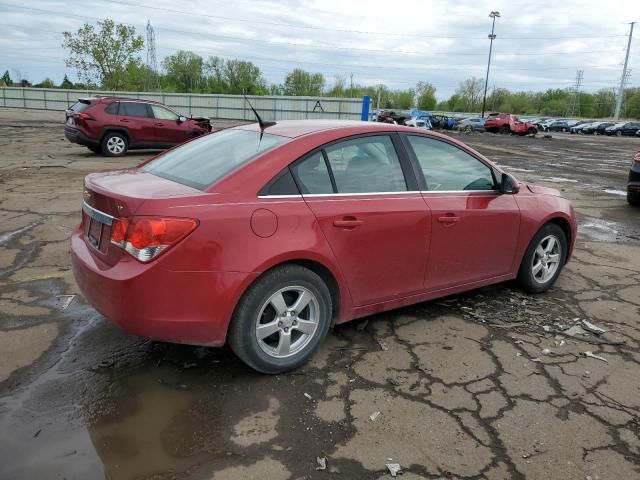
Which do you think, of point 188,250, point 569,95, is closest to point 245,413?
point 188,250

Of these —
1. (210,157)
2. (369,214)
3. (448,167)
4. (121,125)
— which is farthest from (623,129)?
(210,157)

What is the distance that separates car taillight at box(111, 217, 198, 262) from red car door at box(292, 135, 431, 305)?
0.83 metres

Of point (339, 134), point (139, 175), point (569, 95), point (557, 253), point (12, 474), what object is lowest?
point (12, 474)

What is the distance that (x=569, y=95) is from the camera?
408 feet

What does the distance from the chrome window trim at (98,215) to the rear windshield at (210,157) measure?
0.49m

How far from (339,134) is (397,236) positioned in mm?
813

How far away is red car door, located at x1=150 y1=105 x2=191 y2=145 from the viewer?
1513cm

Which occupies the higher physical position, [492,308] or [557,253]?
[557,253]

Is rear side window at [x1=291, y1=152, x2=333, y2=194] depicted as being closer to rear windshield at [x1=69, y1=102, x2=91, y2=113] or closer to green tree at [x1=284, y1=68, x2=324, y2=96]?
rear windshield at [x1=69, y1=102, x2=91, y2=113]

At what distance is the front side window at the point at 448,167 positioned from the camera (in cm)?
397

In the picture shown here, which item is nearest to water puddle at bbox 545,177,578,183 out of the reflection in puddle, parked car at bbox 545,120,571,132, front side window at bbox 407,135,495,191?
the reflection in puddle

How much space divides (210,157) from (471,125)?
48.7 metres

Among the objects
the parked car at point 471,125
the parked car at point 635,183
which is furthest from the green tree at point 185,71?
the parked car at point 635,183

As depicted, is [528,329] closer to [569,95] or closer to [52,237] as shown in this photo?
[52,237]
